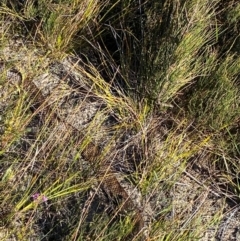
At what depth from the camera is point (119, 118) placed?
2891 mm

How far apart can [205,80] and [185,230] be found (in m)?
0.81

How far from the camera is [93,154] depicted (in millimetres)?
2742

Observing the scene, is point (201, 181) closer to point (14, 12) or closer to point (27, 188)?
point (27, 188)

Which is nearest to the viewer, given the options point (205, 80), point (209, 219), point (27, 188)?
point (27, 188)

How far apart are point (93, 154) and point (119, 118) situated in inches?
10.1

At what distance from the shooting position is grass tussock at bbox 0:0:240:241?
2.57 meters

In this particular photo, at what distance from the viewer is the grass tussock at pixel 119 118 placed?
257 cm

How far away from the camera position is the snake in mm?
2557

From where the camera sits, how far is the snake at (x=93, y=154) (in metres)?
2.56

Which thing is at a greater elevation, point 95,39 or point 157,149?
point 95,39

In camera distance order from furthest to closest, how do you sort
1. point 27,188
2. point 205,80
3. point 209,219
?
point 205,80, point 209,219, point 27,188

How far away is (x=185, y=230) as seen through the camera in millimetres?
2557

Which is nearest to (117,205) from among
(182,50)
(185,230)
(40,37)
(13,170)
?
(185,230)

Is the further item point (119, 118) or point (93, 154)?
point (119, 118)
